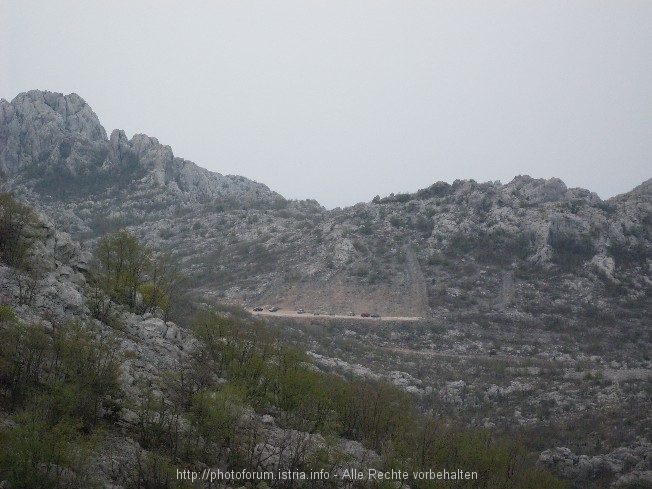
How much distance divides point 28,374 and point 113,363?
3.05 m

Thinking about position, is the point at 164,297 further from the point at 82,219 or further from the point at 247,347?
the point at 82,219

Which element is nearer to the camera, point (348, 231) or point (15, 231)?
point (15, 231)

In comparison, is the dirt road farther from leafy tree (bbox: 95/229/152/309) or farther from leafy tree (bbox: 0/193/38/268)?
leafy tree (bbox: 0/193/38/268)

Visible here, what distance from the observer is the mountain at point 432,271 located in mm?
→ 43438

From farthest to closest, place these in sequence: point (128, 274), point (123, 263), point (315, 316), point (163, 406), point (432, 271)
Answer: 1. point (432, 271)
2. point (315, 316)
3. point (123, 263)
4. point (128, 274)
5. point (163, 406)

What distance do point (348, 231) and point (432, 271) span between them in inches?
753

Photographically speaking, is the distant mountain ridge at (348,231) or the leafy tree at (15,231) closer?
the leafy tree at (15,231)

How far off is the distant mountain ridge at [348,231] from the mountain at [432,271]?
13.5 inches

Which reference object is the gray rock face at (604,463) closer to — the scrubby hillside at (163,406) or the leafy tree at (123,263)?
the scrubby hillside at (163,406)

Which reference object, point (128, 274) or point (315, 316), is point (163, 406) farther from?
point (315, 316)

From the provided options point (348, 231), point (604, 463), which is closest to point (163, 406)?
point (604, 463)

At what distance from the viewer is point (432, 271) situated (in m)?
82.1

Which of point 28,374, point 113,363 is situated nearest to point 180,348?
point 113,363

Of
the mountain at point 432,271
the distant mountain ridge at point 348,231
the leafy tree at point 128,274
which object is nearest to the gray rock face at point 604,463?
the mountain at point 432,271
